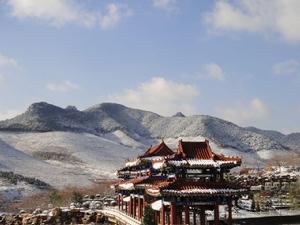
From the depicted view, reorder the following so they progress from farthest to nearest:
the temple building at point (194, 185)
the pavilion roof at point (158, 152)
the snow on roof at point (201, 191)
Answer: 1. the pavilion roof at point (158, 152)
2. the temple building at point (194, 185)
3. the snow on roof at point (201, 191)

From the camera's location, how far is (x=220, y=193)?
43219 millimetres

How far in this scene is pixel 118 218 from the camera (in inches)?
2594

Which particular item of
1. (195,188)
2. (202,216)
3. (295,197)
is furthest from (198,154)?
(295,197)

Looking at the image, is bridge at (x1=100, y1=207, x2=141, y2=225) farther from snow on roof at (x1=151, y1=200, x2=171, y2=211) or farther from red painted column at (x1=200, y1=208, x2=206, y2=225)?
red painted column at (x1=200, y1=208, x2=206, y2=225)

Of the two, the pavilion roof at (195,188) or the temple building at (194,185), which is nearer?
the pavilion roof at (195,188)

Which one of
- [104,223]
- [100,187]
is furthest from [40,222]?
[100,187]

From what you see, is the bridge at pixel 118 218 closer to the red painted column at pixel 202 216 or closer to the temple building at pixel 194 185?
the red painted column at pixel 202 216

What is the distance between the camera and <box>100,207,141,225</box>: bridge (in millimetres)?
60222

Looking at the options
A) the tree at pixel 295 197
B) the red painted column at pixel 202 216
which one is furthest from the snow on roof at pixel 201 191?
the tree at pixel 295 197

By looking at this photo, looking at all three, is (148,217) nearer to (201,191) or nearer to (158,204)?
(158,204)

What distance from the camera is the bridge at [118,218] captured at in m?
60.2

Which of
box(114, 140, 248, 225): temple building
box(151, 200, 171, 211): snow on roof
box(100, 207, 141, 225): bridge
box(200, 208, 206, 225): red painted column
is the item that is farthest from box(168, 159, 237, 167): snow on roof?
box(100, 207, 141, 225): bridge

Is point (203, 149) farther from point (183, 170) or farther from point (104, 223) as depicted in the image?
point (104, 223)

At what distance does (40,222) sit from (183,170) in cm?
2826
